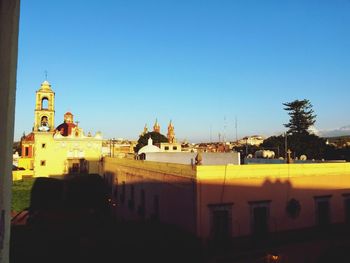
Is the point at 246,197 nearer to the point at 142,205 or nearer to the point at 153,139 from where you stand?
the point at 142,205

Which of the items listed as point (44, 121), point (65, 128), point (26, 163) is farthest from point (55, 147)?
point (26, 163)

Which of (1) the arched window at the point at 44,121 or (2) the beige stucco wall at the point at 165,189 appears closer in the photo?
(2) the beige stucco wall at the point at 165,189

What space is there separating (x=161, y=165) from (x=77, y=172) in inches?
1087

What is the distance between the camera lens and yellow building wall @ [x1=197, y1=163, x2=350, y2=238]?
40.3 ft

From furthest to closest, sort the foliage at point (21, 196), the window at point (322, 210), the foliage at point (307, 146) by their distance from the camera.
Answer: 1. the foliage at point (307, 146)
2. the foliage at point (21, 196)
3. the window at point (322, 210)

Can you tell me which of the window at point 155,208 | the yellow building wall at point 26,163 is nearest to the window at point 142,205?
the window at point 155,208

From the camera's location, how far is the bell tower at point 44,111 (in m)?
40.5

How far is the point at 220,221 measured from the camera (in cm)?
1259

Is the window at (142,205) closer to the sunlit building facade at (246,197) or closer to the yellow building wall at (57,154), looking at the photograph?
the sunlit building facade at (246,197)

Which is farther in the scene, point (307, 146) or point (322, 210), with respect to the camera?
point (307, 146)

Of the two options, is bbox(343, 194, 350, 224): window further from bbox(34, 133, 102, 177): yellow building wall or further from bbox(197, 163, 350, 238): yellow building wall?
bbox(34, 133, 102, 177): yellow building wall

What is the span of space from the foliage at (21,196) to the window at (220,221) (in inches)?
794

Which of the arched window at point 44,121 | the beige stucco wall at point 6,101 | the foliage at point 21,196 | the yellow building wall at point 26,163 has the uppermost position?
the arched window at point 44,121

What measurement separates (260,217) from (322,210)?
12.3 feet
